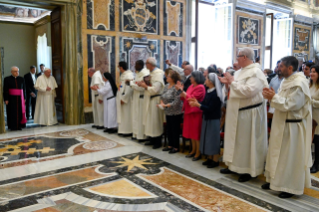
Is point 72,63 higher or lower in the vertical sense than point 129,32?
lower

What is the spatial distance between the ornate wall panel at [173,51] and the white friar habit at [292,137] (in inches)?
272

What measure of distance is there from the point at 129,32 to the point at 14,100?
393 centimetres

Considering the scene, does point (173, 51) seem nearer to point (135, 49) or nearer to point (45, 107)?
point (135, 49)

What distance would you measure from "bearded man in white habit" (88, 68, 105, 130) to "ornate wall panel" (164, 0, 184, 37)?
11.0 feet

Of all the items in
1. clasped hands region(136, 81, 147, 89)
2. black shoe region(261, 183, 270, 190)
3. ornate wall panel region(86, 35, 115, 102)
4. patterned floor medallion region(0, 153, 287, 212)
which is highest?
ornate wall panel region(86, 35, 115, 102)

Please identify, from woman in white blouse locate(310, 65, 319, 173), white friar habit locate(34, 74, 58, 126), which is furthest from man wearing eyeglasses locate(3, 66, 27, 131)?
woman in white blouse locate(310, 65, 319, 173)

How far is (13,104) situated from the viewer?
25.7ft

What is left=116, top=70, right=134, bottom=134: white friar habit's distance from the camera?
22.4 feet

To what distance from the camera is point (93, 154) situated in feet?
17.8

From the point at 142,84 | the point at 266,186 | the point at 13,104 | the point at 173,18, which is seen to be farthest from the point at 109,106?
the point at 266,186

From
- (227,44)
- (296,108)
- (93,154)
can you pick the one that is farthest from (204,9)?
(296,108)

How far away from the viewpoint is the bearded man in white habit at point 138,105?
6406 millimetres

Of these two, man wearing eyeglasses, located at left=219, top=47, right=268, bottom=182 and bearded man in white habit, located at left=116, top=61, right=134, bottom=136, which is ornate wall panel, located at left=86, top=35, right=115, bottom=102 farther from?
man wearing eyeglasses, located at left=219, top=47, right=268, bottom=182

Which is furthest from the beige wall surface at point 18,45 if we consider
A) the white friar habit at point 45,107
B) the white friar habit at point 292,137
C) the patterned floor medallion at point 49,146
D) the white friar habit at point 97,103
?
the white friar habit at point 292,137
